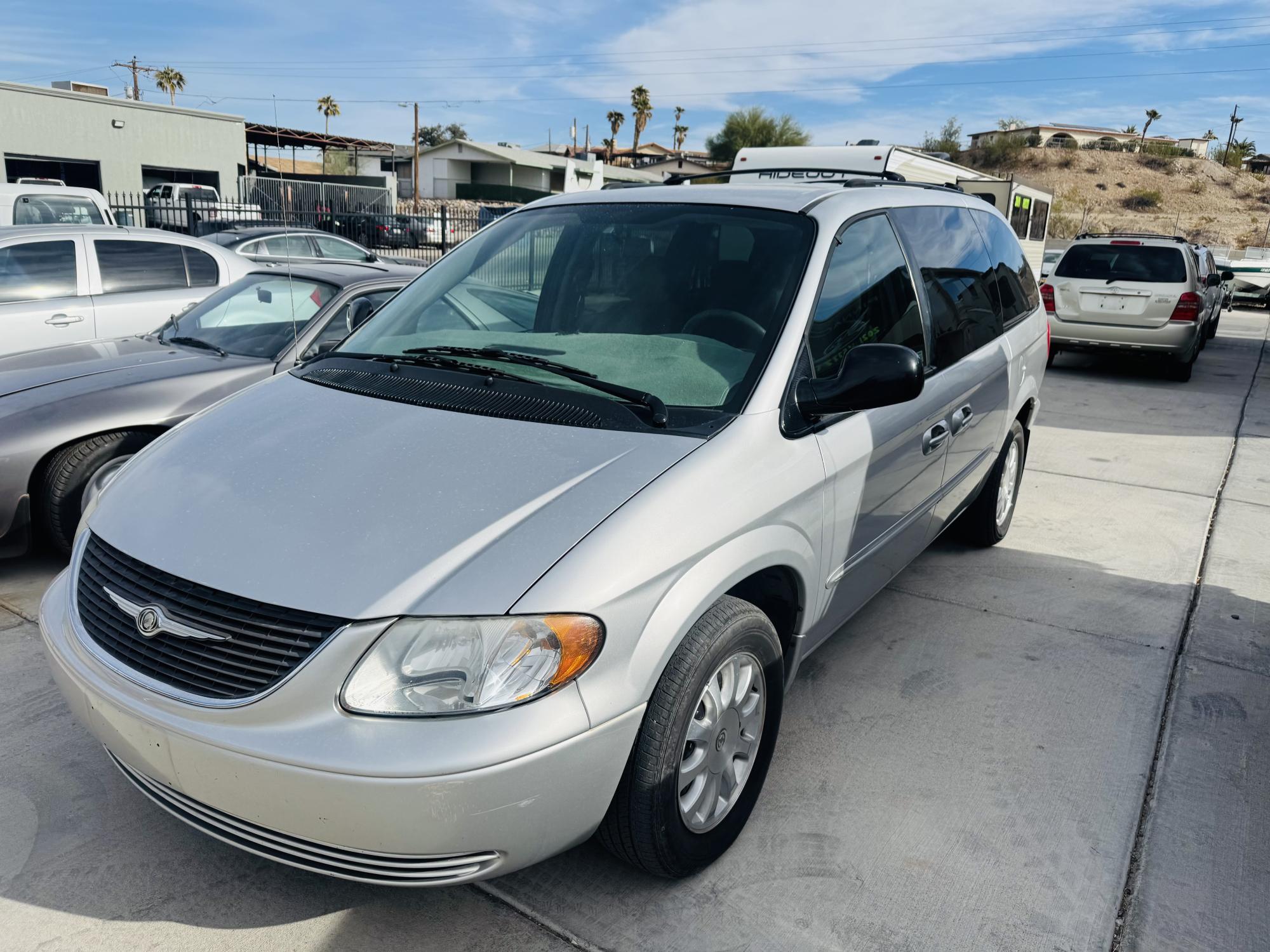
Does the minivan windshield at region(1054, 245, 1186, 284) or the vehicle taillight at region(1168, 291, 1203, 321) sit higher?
the minivan windshield at region(1054, 245, 1186, 284)

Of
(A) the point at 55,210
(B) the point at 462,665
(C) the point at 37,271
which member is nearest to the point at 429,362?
(B) the point at 462,665

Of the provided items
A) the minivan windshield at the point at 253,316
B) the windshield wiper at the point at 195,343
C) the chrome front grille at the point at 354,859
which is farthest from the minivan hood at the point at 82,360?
the chrome front grille at the point at 354,859

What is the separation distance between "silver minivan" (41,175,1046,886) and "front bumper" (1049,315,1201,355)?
862 centimetres

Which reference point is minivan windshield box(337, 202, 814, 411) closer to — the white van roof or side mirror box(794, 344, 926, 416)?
side mirror box(794, 344, 926, 416)

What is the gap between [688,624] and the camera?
7.59ft

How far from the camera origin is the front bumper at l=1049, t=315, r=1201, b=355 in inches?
432

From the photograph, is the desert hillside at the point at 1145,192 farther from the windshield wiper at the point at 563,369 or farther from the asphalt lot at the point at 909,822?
the windshield wiper at the point at 563,369

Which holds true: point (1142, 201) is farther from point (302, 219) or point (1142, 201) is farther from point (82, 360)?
point (82, 360)

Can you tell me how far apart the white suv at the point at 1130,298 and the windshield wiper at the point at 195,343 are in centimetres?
960

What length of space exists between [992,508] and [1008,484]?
0.97 ft

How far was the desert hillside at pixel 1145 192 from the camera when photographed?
61156 mm

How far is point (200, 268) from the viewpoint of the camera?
24.5 ft

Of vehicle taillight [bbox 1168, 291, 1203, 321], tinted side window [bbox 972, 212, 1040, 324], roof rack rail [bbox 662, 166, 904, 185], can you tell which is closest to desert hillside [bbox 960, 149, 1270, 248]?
vehicle taillight [bbox 1168, 291, 1203, 321]

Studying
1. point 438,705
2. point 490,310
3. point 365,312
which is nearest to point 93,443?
point 365,312
